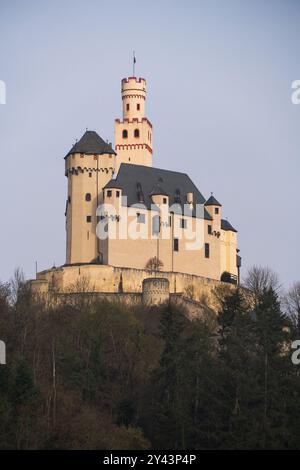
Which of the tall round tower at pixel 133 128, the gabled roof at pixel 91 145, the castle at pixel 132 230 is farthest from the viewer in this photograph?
the tall round tower at pixel 133 128

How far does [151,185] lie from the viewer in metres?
121

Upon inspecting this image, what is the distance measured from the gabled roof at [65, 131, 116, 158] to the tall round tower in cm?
1018

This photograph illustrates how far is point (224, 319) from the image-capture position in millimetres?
95312

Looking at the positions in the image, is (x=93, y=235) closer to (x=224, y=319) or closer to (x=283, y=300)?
(x=283, y=300)

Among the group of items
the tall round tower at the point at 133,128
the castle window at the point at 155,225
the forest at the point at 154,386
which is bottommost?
the forest at the point at 154,386

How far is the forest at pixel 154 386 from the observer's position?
79500mm

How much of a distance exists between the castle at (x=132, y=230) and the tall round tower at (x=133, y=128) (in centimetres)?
811

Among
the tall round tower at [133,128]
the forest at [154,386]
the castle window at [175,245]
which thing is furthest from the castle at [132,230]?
the forest at [154,386]

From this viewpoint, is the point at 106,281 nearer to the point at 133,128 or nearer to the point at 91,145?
the point at 91,145

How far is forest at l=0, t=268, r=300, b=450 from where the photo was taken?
79500 mm

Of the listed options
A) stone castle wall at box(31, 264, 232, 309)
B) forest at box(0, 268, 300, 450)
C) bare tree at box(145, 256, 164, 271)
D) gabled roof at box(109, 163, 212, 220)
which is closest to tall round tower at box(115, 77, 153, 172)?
gabled roof at box(109, 163, 212, 220)

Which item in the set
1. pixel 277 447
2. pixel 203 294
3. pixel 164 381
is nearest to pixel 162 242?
pixel 203 294

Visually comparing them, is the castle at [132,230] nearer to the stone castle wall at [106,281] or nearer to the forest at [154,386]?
the stone castle wall at [106,281]

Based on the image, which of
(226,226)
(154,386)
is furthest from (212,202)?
(154,386)
